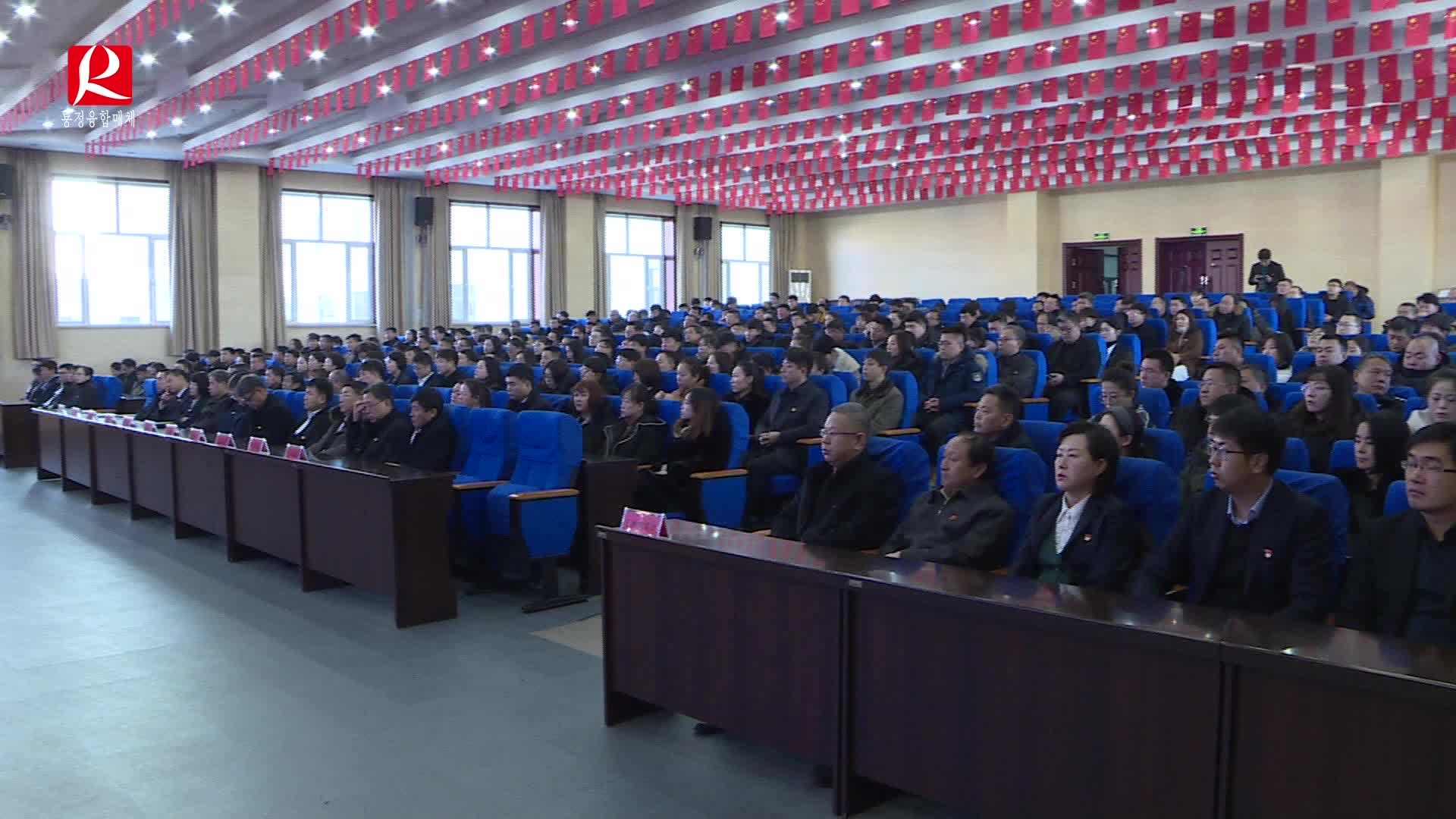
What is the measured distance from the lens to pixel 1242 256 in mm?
18047

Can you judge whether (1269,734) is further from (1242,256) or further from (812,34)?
(1242,256)

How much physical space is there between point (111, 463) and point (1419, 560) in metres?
8.47

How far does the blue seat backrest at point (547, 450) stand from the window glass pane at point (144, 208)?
1273 centimetres

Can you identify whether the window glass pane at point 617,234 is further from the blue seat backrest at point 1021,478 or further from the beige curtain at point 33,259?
the blue seat backrest at point 1021,478

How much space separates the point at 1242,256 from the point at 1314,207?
1283 mm

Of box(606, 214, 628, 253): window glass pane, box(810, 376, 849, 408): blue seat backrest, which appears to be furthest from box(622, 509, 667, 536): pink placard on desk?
box(606, 214, 628, 253): window glass pane

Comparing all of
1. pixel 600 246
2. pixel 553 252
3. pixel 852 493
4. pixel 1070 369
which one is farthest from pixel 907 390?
pixel 600 246

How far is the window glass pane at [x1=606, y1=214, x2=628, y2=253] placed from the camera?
21438mm

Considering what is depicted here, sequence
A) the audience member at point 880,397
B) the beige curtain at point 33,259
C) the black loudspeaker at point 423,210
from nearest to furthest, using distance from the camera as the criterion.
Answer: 1. the audience member at point 880,397
2. the beige curtain at point 33,259
3. the black loudspeaker at point 423,210

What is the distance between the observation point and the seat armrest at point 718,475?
5867 millimetres

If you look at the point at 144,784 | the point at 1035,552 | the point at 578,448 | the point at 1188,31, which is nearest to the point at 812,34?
the point at 1188,31

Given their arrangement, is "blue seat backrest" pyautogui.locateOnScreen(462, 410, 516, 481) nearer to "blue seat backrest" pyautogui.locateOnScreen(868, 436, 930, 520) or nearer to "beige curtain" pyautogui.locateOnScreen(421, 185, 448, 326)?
"blue seat backrest" pyautogui.locateOnScreen(868, 436, 930, 520)

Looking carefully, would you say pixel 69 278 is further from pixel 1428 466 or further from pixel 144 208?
pixel 1428 466

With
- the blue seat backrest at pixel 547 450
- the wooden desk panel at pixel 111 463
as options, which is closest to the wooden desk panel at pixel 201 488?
the wooden desk panel at pixel 111 463
